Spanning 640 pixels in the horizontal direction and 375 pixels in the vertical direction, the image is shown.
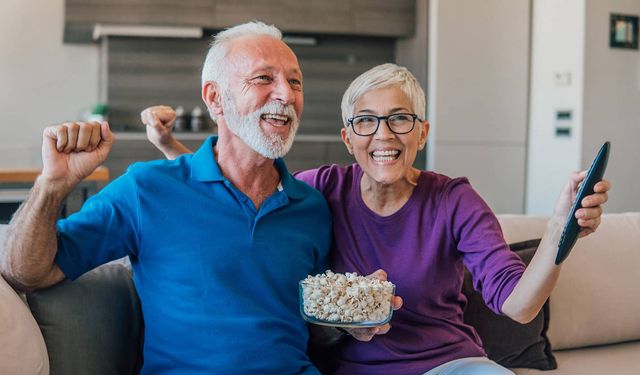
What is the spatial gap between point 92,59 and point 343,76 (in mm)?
1991

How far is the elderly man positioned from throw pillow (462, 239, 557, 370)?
0.51 metres

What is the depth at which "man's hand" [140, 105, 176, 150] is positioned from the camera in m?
1.85

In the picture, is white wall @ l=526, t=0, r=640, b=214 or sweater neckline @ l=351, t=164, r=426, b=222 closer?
sweater neckline @ l=351, t=164, r=426, b=222

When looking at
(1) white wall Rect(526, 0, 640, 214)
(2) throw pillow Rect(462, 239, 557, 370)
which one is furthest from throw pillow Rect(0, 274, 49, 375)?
(1) white wall Rect(526, 0, 640, 214)

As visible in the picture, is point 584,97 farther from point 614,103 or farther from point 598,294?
point 598,294

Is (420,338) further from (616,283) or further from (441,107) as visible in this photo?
(441,107)

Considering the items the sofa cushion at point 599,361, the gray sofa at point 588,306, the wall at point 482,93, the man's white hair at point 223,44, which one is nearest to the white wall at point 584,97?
the wall at point 482,93

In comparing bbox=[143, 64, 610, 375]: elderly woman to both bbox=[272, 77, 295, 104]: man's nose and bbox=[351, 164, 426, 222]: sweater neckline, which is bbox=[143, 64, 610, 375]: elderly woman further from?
bbox=[272, 77, 295, 104]: man's nose

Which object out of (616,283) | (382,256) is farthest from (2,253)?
(616,283)

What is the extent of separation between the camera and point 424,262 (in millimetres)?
1587

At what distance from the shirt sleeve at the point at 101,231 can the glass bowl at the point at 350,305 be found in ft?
1.34

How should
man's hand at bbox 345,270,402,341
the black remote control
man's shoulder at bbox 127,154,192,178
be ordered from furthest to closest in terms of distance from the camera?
man's shoulder at bbox 127,154,192,178 → man's hand at bbox 345,270,402,341 → the black remote control

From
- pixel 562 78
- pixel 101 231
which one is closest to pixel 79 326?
pixel 101 231

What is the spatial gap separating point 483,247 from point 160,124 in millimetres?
866
